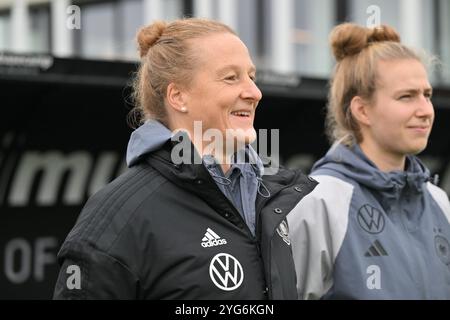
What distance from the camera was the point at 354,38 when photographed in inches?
151

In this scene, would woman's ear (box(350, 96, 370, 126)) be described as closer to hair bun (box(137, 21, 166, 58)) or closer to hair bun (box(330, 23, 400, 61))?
hair bun (box(330, 23, 400, 61))

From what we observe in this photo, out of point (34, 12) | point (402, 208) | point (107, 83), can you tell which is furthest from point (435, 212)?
point (34, 12)

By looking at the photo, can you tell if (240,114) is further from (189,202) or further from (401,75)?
(401,75)

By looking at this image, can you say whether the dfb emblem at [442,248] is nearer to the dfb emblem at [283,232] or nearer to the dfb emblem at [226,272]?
the dfb emblem at [283,232]

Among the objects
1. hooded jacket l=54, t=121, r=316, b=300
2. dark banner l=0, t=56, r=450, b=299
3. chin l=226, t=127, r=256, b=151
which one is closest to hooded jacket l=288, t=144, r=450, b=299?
hooded jacket l=54, t=121, r=316, b=300

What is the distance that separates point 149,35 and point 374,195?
113cm

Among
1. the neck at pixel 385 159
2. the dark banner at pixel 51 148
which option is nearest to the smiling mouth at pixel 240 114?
the neck at pixel 385 159

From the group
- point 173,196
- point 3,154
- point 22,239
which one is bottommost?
point 22,239

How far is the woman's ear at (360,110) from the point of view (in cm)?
375

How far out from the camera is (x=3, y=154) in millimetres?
6605

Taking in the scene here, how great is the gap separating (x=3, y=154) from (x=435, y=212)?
3.76m

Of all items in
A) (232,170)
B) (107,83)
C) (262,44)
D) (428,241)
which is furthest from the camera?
(262,44)

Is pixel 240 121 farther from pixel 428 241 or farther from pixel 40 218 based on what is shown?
pixel 40 218

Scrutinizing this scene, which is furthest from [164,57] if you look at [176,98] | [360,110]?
[360,110]
